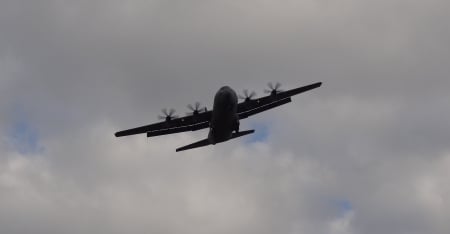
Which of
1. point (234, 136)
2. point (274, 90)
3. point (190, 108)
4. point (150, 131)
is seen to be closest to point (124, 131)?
point (150, 131)

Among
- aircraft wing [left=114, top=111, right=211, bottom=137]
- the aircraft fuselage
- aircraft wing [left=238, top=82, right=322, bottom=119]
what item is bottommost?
the aircraft fuselage

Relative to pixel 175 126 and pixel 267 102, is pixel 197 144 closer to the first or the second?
pixel 175 126

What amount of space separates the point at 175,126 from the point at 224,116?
34.0ft

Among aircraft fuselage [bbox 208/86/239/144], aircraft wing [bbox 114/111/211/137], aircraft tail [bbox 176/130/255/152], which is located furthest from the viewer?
aircraft wing [bbox 114/111/211/137]

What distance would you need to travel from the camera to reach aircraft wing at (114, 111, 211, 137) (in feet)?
268

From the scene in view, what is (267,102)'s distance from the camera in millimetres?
81562

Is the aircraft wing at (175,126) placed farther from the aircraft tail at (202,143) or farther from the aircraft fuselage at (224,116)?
the aircraft fuselage at (224,116)

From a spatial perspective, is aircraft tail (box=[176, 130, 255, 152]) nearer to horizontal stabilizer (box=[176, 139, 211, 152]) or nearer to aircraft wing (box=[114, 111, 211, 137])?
horizontal stabilizer (box=[176, 139, 211, 152])

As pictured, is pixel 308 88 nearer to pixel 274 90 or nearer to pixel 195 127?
pixel 274 90

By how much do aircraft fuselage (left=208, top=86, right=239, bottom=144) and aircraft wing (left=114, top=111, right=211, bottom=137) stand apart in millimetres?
3581

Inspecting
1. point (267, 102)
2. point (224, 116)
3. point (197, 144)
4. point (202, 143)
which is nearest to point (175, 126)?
point (197, 144)

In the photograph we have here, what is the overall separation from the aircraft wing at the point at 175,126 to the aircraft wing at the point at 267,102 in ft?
14.4

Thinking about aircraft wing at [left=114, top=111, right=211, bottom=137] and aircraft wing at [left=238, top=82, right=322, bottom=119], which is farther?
aircraft wing at [left=114, top=111, right=211, bottom=137]

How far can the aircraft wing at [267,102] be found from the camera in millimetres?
81062
